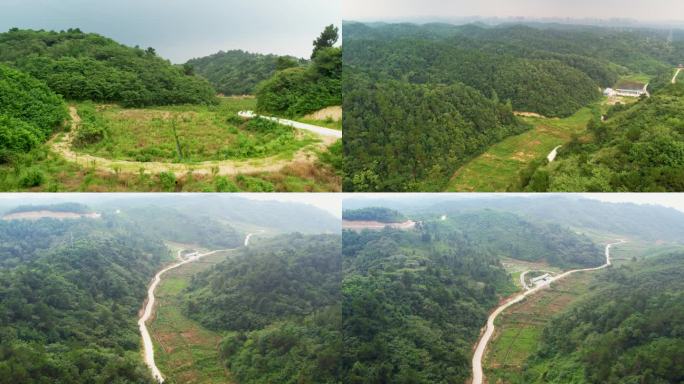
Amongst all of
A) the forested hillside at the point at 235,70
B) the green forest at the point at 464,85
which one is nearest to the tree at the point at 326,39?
the green forest at the point at 464,85

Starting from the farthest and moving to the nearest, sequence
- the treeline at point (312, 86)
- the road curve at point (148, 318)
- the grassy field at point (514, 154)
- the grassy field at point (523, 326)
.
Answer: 1. the treeline at point (312, 86)
2. the grassy field at point (514, 154)
3. the grassy field at point (523, 326)
4. the road curve at point (148, 318)

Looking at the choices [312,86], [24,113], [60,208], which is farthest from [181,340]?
[312,86]

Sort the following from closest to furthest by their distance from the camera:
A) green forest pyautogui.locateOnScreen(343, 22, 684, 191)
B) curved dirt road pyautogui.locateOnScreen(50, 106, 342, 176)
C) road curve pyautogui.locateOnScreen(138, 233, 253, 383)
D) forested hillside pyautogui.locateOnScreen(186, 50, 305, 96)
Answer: road curve pyautogui.locateOnScreen(138, 233, 253, 383)
curved dirt road pyautogui.locateOnScreen(50, 106, 342, 176)
green forest pyautogui.locateOnScreen(343, 22, 684, 191)
forested hillside pyautogui.locateOnScreen(186, 50, 305, 96)

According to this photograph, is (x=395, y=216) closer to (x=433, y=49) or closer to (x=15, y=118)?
(x=433, y=49)

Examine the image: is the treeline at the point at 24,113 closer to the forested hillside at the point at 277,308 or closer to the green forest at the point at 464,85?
the forested hillside at the point at 277,308

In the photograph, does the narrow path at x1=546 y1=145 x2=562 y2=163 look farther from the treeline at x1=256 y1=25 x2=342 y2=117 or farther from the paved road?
the treeline at x1=256 y1=25 x2=342 y2=117

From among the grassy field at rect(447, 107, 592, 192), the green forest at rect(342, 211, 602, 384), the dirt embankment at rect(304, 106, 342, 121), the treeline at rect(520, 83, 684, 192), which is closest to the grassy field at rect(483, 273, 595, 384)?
the green forest at rect(342, 211, 602, 384)
